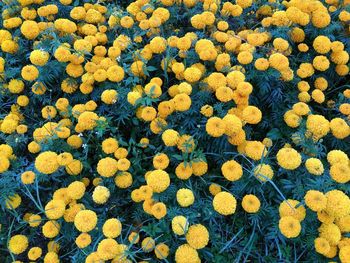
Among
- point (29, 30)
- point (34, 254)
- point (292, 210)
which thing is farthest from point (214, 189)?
point (29, 30)

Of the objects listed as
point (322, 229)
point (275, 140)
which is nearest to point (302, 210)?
point (322, 229)

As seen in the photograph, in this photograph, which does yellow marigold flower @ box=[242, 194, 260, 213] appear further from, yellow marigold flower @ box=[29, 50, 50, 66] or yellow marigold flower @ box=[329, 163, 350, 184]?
yellow marigold flower @ box=[29, 50, 50, 66]

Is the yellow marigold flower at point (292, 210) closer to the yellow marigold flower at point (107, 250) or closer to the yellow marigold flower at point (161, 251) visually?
the yellow marigold flower at point (161, 251)

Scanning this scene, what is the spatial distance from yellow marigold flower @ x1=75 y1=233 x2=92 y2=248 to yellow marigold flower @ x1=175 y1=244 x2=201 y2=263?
57 centimetres

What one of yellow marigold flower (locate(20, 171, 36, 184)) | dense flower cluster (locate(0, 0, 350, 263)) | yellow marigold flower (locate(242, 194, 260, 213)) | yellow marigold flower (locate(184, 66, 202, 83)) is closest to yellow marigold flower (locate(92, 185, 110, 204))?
dense flower cluster (locate(0, 0, 350, 263))

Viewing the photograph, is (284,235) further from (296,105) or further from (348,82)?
(348,82)

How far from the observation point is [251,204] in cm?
231

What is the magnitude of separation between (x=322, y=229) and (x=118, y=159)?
147 centimetres

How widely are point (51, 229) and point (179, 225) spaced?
34.5 inches

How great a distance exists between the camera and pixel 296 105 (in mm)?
2770

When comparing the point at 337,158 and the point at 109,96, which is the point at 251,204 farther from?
the point at 109,96

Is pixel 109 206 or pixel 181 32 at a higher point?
pixel 181 32

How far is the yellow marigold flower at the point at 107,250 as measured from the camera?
214 centimetres

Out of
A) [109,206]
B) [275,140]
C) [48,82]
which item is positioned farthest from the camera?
[48,82]
